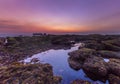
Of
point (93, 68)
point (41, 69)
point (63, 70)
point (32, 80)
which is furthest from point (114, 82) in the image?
point (32, 80)

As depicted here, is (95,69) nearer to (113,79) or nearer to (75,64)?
(113,79)

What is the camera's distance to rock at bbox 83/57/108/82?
17.2 meters

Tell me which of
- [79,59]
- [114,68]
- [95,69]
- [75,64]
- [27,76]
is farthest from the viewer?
[79,59]

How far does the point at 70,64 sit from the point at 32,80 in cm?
1148

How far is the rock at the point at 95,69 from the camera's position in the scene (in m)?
17.2

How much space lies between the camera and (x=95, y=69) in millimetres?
17703

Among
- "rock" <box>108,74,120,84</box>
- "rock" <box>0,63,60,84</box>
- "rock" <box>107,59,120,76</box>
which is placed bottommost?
"rock" <box>108,74,120,84</box>

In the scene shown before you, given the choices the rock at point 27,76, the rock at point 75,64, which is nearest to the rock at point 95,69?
the rock at point 75,64

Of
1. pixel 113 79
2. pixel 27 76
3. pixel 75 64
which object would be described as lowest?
pixel 113 79

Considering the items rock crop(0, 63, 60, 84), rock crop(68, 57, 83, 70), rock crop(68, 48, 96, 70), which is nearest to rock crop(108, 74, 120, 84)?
rock crop(68, 57, 83, 70)

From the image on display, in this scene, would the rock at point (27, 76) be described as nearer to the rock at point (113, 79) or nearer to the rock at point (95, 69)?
the rock at point (95, 69)

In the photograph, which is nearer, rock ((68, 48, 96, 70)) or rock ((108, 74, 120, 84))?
rock ((108, 74, 120, 84))

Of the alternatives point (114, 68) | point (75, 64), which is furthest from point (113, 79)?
point (75, 64)

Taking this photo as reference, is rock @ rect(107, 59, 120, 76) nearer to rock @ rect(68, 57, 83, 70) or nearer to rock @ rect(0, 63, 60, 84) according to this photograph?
rock @ rect(68, 57, 83, 70)
